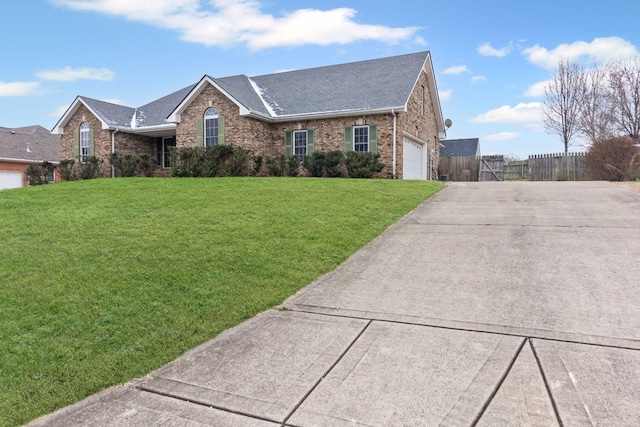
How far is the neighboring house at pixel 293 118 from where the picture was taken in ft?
60.2

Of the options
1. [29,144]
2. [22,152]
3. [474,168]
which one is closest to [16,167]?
[22,152]

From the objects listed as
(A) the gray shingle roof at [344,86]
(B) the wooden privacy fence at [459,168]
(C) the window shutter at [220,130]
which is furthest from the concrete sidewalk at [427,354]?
(B) the wooden privacy fence at [459,168]

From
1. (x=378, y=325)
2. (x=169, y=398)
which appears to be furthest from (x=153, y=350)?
(x=378, y=325)

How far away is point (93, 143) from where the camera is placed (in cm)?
2234

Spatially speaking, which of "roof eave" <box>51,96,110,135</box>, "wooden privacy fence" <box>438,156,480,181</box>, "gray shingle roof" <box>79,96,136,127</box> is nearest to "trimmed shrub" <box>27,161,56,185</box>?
"roof eave" <box>51,96,110,135</box>

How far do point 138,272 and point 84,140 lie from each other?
21.1m

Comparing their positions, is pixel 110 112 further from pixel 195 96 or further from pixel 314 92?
pixel 314 92

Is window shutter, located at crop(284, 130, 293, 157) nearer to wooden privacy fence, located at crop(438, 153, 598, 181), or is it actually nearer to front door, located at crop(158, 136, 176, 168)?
front door, located at crop(158, 136, 176, 168)

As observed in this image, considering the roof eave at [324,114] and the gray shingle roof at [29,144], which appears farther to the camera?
the gray shingle roof at [29,144]

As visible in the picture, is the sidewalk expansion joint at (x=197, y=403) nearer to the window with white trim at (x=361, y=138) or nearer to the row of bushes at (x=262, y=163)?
the row of bushes at (x=262, y=163)

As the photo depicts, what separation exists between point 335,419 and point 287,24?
18.3 meters

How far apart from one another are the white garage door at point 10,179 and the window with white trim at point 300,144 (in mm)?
21944

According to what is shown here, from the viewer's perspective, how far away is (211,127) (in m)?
19.6

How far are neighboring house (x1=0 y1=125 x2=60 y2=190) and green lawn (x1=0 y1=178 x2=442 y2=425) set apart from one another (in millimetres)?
21764
